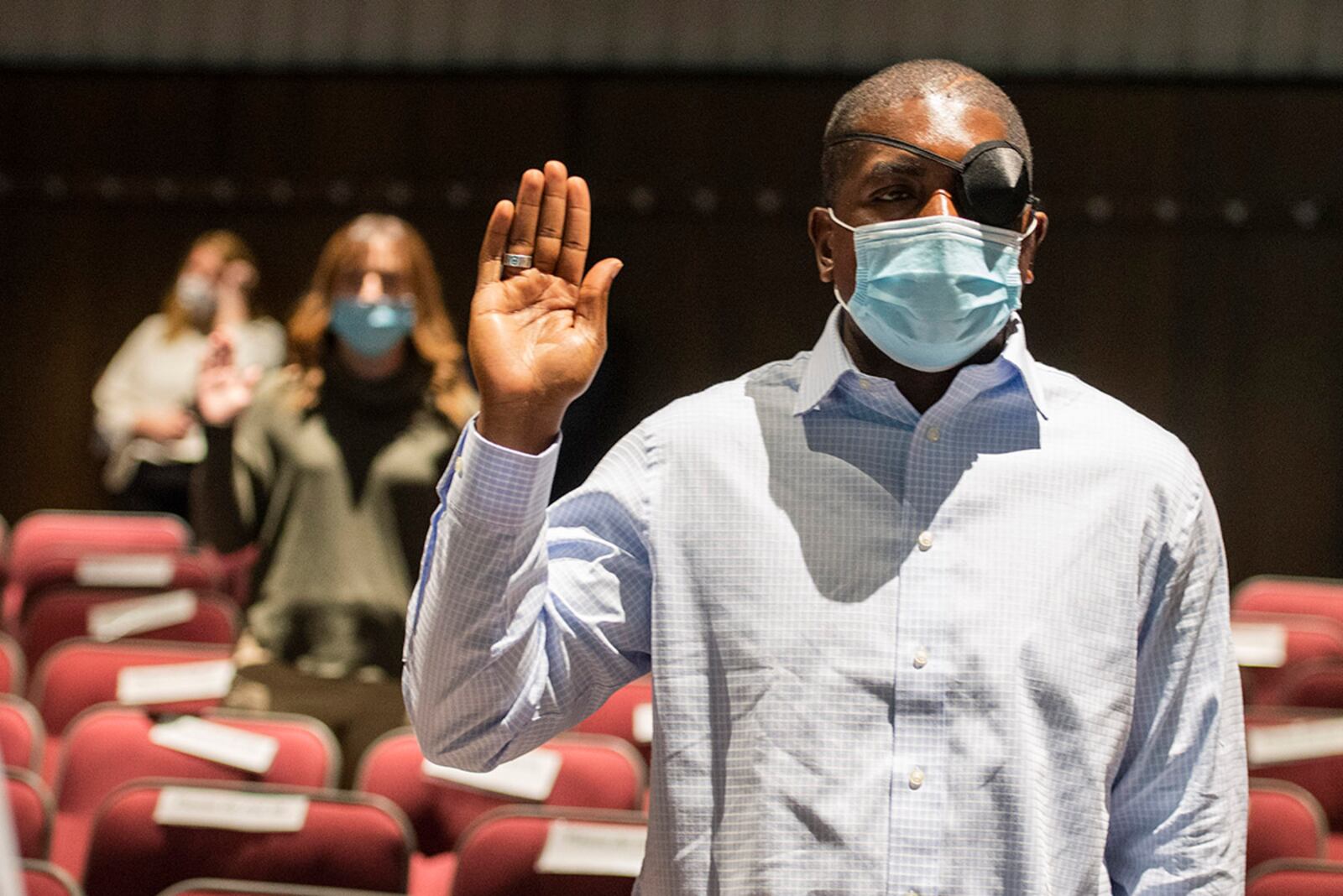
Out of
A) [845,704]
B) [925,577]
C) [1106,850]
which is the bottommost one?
[1106,850]

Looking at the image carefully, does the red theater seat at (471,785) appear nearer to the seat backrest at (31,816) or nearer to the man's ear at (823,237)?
the seat backrest at (31,816)

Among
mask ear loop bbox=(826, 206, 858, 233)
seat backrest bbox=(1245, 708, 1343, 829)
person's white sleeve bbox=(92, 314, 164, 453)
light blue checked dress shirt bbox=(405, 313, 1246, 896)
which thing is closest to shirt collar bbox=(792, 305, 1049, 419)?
light blue checked dress shirt bbox=(405, 313, 1246, 896)

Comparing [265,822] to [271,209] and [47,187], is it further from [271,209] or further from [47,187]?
[47,187]

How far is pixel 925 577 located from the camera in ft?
5.06

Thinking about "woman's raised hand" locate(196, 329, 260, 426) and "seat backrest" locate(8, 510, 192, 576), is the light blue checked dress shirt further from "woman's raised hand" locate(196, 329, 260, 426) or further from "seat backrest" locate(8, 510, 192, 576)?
"seat backrest" locate(8, 510, 192, 576)

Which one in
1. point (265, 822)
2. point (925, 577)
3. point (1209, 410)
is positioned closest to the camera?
point (925, 577)

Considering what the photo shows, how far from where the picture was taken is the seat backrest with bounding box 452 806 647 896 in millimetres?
2744

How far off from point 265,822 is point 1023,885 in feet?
A: 5.90

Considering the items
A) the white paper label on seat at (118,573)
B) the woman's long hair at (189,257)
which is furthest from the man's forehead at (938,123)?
the woman's long hair at (189,257)

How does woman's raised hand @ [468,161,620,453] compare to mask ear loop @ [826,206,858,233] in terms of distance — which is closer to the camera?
woman's raised hand @ [468,161,620,453]

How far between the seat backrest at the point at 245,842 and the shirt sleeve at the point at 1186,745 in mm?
1634

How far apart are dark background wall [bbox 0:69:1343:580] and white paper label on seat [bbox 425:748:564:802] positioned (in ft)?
13.6

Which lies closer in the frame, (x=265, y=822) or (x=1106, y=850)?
(x=1106, y=850)

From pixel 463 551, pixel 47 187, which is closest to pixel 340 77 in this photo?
pixel 47 187
